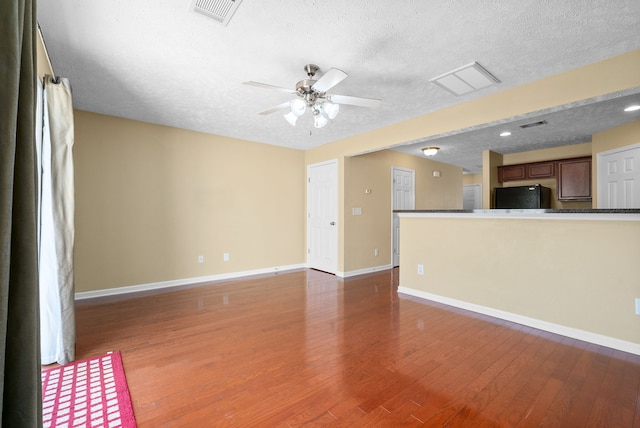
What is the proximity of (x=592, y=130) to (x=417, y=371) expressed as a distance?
15.5 feet

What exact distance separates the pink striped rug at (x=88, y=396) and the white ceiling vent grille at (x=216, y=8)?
2.48 m

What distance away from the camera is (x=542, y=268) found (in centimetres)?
296

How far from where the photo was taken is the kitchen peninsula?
253 centimetres

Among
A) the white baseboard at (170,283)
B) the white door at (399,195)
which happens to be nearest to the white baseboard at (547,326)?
the white door at (399,195)

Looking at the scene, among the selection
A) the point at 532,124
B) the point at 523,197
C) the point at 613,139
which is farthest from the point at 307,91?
the point at 523,197

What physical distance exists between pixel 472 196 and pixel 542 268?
662 centimetres

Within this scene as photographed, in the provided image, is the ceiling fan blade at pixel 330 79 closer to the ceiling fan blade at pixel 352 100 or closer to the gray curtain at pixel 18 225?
the ceiling fan blade at pixel 352 100

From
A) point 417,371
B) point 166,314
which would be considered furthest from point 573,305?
point 166,314

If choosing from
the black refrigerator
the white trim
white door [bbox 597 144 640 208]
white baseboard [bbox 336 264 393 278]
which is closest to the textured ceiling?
white door [bbox 597 144 640 208]

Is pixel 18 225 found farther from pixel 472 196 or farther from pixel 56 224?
pixel 472 196

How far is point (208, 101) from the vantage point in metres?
3.37

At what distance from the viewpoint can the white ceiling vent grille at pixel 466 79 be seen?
2.61 m

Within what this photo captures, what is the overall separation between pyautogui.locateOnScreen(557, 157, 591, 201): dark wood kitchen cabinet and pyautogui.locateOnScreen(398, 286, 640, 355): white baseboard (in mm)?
3473

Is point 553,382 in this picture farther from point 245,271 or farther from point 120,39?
point 245,271
